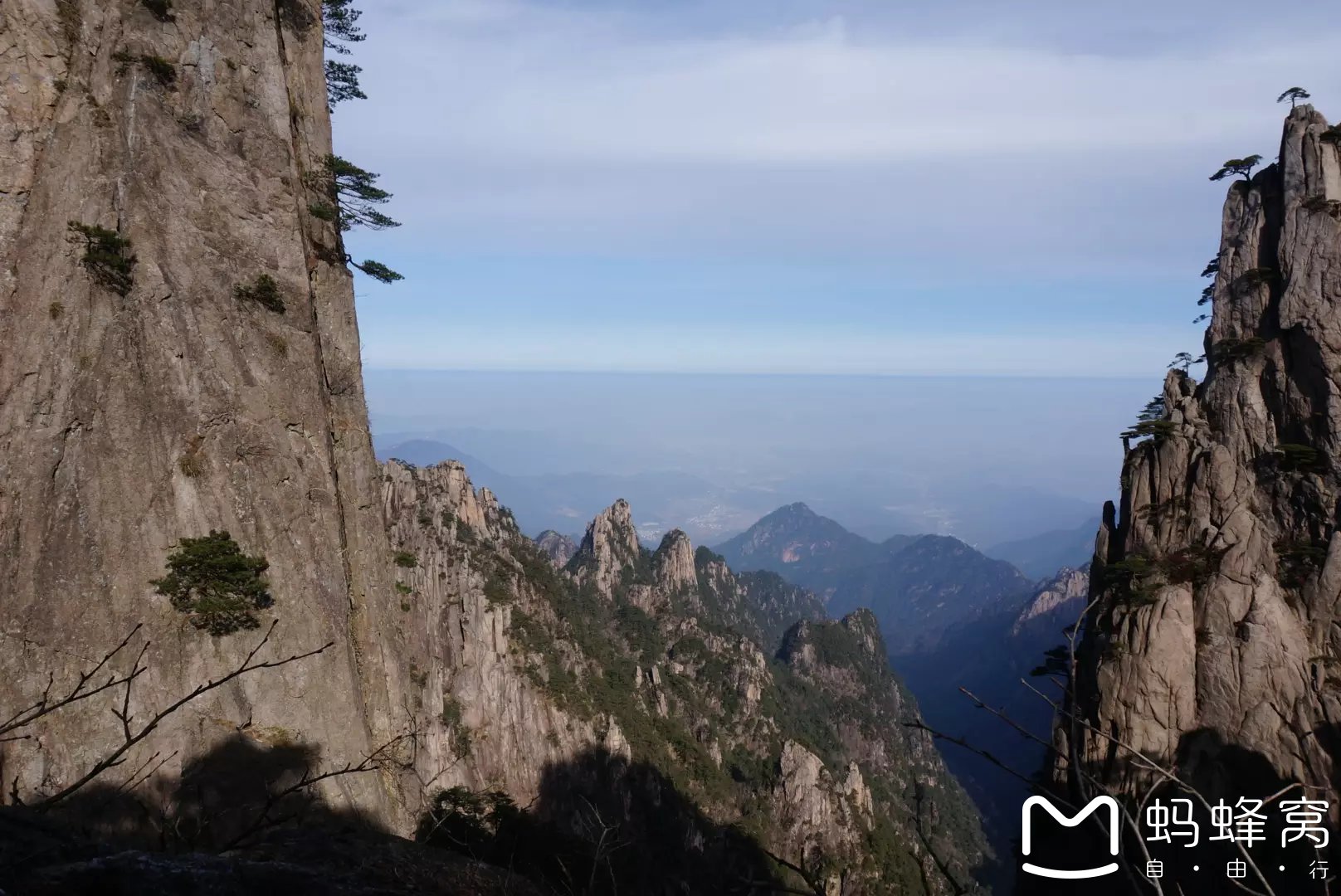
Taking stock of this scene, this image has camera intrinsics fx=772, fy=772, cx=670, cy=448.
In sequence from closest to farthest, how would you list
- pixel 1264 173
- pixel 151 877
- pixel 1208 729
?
pixel 151 877, pixel 1208 729, pixel 1264 173

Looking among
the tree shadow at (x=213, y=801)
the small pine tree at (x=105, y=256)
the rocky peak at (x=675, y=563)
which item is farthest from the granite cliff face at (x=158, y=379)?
the rocky peak at (x=675, y=563)

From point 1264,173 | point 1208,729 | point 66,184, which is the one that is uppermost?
point 1264,173

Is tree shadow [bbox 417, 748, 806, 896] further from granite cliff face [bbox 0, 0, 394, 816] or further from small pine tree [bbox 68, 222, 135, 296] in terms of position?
small pine tree [bbox 68, 222, 135, 296]

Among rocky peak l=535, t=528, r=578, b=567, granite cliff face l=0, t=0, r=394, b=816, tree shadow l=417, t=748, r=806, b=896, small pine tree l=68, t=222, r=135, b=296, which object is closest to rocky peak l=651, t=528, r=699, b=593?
rocky peak l=535, t=528, r=578, b=567

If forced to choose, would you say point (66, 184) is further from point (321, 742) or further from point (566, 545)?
point (566, 545)

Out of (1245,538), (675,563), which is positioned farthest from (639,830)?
(675,563)

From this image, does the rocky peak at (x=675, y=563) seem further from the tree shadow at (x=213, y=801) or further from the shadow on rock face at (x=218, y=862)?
the shadow on rock face at (x=218, y=862)

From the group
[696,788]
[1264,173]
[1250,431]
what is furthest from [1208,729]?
[696,788]
